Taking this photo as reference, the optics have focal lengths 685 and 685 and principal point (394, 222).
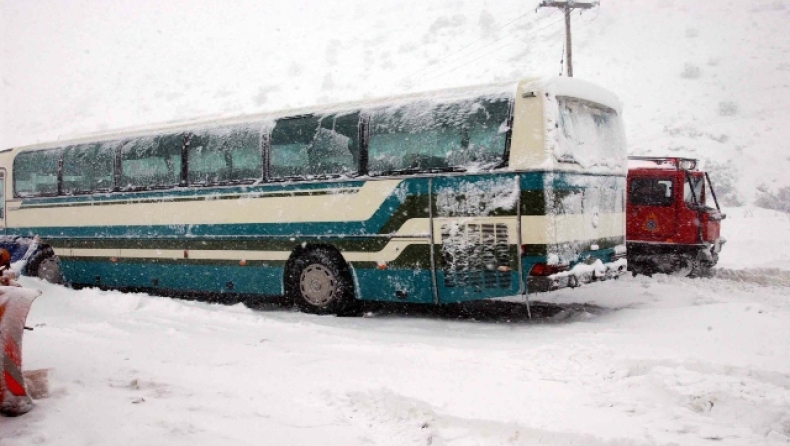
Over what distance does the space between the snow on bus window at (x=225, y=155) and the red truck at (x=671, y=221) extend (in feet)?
26.2

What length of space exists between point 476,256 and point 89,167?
8339 mm

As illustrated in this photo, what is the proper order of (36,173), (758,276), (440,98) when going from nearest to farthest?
(440,98)
(758,276)
(36,173)

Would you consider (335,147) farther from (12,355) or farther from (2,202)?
(2,202)

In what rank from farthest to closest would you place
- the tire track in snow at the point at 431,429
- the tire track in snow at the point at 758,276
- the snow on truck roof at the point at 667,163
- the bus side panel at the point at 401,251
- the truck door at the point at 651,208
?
1. the snow on truck roof at the point at 667,163
2. the truck door at the point at 651,208
3. the tire track in snow at the point at 758,276
4. the bus side panel at the point at 401,251
5. the tire track in snow at the point at 431,429

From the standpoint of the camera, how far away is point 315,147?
10.3m

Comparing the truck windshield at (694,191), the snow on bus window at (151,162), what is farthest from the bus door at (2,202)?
the truck windshield at (694,191)

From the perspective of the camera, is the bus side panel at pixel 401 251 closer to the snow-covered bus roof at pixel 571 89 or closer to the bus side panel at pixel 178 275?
the bus side panel at pixel 178 275

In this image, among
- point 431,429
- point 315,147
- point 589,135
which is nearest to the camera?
point 431,429

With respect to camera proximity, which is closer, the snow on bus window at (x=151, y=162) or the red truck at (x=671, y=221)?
the snow on bus window at (x=151, y=162)

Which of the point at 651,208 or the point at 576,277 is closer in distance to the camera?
the point at 576,277

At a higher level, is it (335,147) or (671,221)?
(335,147)

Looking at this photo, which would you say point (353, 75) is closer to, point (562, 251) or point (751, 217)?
point (751, 217)

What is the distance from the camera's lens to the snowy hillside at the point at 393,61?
3566 centimetres

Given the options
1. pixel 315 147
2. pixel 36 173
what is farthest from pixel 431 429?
pixel 36 173
